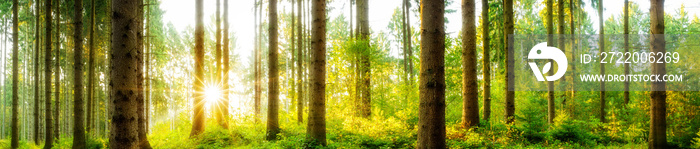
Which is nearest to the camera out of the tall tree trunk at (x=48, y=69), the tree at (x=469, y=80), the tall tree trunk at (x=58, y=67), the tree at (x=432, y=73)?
the tree at (x=432, y=73)

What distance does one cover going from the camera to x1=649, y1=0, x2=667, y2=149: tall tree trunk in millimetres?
7898

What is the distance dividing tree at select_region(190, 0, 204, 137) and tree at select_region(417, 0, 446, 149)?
8.36 meters

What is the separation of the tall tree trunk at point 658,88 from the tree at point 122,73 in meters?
10.4

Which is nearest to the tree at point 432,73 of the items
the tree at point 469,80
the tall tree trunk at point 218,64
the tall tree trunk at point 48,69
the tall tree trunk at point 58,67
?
the tree at point 469,80

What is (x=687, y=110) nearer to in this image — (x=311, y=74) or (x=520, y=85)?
(x=520, y=85)

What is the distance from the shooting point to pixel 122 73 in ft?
15.4

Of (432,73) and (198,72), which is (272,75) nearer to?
(198,72)

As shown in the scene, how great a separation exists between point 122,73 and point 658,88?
10985 millimetres

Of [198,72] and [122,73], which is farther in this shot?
[198,72]

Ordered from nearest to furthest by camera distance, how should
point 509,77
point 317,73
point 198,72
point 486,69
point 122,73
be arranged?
point 122,73 < point 317,73 < point 509,77 < point 486,69 < point 198,72

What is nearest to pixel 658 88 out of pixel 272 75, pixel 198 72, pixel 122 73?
pixel 272 75

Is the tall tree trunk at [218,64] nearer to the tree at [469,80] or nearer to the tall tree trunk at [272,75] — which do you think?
the tall tree trunk at [272,75]

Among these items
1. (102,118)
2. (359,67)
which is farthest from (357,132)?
(102,118)

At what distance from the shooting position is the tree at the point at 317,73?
8.41 meters
